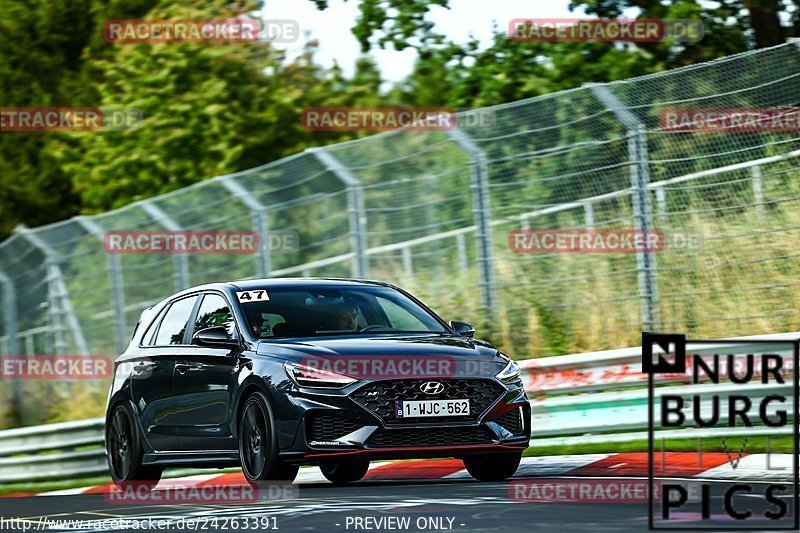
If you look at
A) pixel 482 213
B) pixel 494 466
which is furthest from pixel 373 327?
pixel 482 213

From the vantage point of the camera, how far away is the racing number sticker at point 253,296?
1222 cm

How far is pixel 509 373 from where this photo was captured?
37.1ft

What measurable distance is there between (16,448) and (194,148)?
1380 cm

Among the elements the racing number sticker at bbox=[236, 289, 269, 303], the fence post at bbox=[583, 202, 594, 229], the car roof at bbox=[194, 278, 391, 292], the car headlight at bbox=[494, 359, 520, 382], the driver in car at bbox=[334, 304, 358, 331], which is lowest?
the car headlight at bbox=[494, 359, 520, 382]

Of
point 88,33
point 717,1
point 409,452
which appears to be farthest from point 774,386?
point 88,33

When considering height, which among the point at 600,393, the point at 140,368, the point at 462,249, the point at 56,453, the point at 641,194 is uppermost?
the point at 641,194

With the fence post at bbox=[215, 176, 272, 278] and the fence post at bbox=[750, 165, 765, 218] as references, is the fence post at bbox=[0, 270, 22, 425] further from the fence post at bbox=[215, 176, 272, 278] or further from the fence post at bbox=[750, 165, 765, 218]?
→ the fence post at bbox=[750, 165, 765, 218]

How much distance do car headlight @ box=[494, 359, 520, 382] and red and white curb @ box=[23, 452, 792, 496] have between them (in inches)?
41.7

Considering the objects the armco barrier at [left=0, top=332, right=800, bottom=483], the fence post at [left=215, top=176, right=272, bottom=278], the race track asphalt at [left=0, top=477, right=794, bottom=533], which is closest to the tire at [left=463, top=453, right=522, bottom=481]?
the race track asphalt at [left=0, top=477, right=794, bottom=533]

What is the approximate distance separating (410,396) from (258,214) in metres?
8.62

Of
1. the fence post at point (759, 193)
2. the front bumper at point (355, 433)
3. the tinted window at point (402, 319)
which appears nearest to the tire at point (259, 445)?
the front bumper at point (355, 433)

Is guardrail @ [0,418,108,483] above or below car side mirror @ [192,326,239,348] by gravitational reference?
below

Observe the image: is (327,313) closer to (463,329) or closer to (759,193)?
(463,329)

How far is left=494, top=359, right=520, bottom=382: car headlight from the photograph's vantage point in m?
11.2
